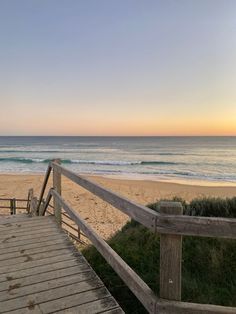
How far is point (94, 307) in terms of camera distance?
2.44 m

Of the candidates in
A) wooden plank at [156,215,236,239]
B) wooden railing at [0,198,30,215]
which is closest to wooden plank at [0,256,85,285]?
wooden plank at [156,215,236,239]

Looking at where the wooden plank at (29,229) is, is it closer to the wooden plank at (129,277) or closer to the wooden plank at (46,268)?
the wooden plank at (46,268)

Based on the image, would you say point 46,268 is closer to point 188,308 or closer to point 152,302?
point 152,302

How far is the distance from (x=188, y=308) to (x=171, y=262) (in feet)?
0.88

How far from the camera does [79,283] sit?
2834 mm

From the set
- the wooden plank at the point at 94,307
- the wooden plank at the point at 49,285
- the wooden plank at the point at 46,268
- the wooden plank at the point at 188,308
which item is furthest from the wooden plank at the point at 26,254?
the wooden plank at the point at 188,308

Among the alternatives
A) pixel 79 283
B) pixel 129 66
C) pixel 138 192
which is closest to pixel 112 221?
pixel 138 192

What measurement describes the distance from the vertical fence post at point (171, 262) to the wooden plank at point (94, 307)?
834mm

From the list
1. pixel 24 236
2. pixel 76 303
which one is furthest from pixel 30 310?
pixel 24 236

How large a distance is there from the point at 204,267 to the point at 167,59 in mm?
20876

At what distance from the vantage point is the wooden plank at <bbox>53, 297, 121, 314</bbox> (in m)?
2.38

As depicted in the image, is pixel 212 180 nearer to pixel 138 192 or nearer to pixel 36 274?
pixel 138 192

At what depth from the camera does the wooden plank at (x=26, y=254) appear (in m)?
3.36

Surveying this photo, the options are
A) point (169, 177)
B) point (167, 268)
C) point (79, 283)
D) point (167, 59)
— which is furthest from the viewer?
point (169, 177)
